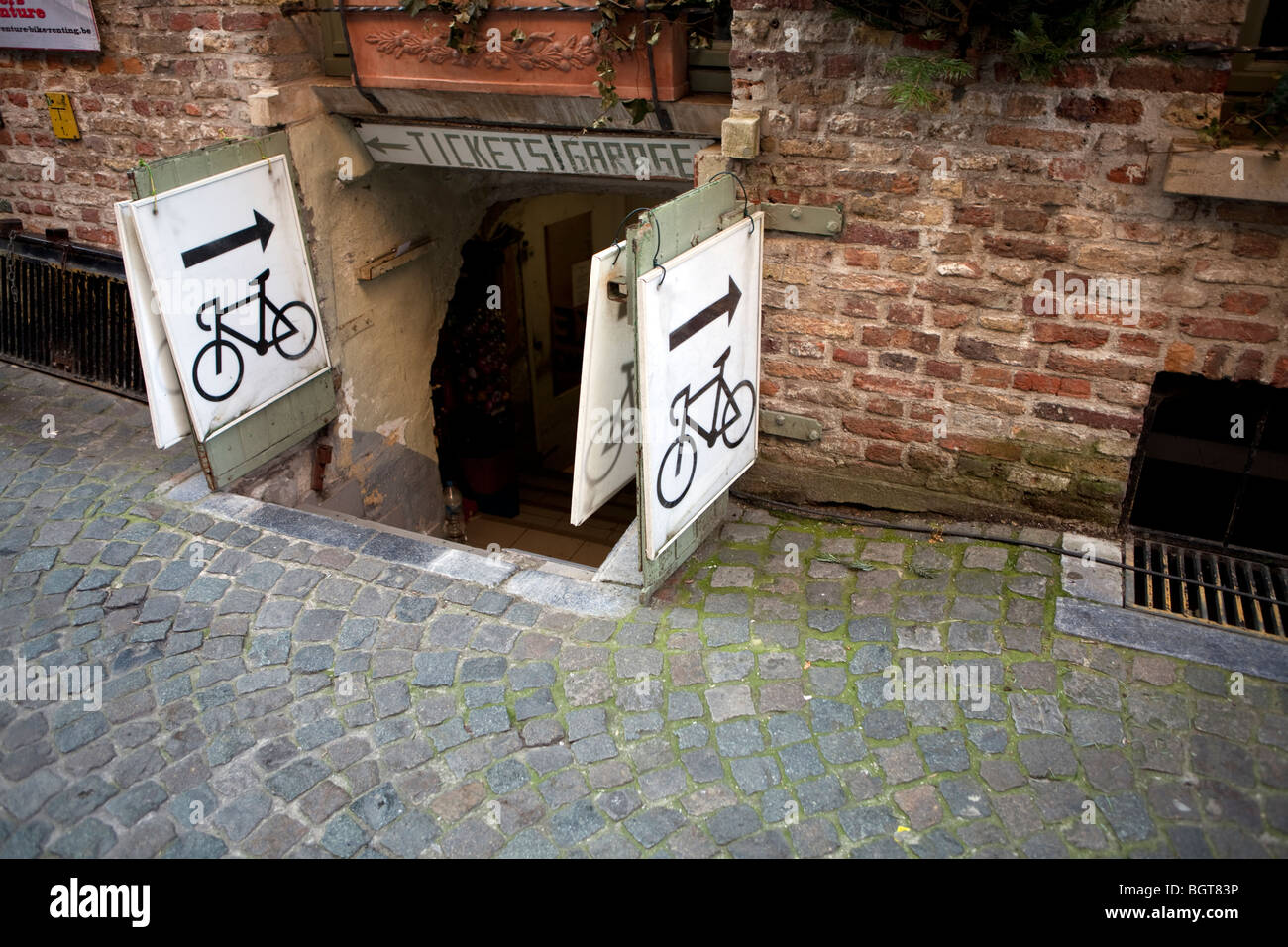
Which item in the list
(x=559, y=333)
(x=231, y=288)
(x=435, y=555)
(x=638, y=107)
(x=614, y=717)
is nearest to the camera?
(x=614, y=717)

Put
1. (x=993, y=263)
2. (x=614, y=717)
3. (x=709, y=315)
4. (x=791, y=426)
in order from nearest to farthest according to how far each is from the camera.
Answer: (x=614, y=717) < (x=709, y=315) < (x=993, y=263) < (x=791, y=426)

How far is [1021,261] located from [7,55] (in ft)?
20.5

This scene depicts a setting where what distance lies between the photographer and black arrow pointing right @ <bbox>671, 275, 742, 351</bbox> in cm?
403

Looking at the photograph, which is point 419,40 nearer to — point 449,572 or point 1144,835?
point 449,572

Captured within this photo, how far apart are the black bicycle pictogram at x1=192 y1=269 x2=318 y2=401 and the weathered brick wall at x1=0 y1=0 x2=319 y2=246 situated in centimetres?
103

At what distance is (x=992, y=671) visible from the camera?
13.5 feet

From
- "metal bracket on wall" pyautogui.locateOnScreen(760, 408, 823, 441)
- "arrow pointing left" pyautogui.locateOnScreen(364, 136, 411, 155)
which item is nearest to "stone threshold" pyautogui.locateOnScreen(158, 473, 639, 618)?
"metal bracket on wall" pyautogui.locateOnScreen(760, 408, 823, 441)

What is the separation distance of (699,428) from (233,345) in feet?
8.69

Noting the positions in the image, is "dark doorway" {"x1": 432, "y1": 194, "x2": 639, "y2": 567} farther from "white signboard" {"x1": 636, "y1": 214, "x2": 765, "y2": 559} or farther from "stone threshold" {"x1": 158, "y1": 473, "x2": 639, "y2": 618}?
"white signboard" {"x1": 636, "y1": 214, "x2": 765, "y2": 559}

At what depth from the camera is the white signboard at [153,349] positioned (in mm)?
4699

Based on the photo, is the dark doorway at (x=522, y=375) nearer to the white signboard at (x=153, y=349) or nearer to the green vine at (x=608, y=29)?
the green vine at (x=608, y=29)

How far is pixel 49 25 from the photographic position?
5941 mm

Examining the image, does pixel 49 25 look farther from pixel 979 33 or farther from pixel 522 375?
pixel 979 33

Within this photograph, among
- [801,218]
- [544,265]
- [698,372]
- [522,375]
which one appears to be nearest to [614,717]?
[698,372]
